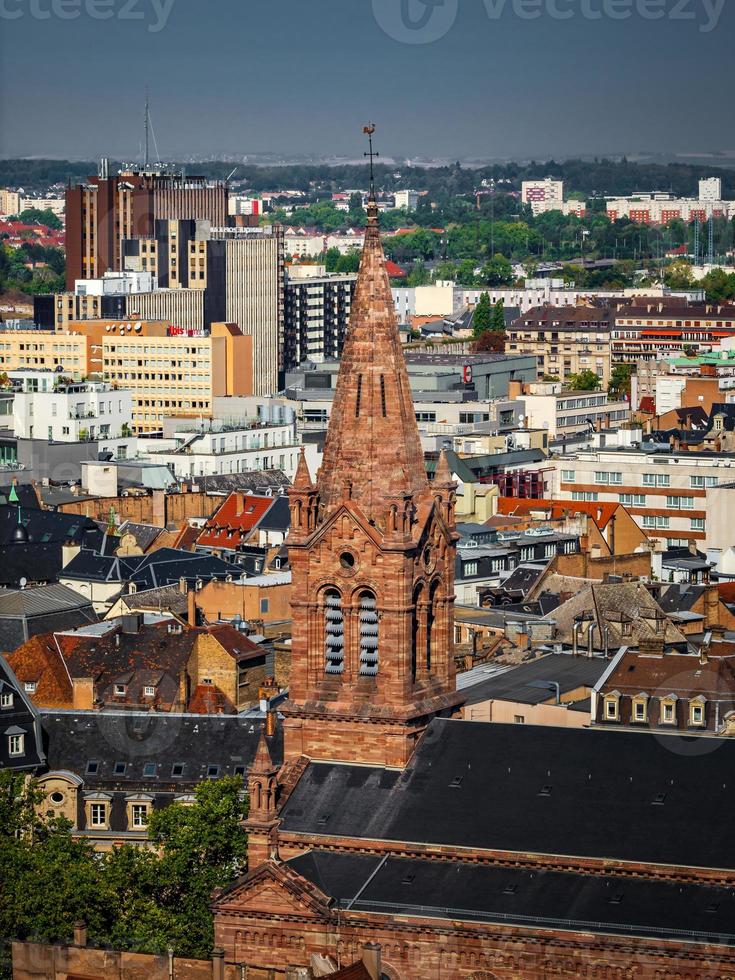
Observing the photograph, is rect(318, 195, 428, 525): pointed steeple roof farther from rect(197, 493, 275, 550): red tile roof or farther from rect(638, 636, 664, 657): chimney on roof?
rect(197, 493, 275, 550): red tile roof

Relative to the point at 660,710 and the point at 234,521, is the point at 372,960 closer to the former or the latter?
the point at 660,710

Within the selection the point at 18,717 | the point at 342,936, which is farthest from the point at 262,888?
the point at 18,717

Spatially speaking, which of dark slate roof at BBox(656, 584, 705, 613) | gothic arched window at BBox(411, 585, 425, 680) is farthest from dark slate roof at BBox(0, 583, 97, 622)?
gothic arched window at BBox(411, 585, 425, 680)

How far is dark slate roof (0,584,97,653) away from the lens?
443ft

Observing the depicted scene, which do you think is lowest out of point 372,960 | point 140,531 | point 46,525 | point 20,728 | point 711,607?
point 140,531

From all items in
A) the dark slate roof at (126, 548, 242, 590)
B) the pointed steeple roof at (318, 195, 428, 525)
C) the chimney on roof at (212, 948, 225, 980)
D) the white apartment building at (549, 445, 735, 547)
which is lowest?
the white apartment building at (549, 445, 735, 547)

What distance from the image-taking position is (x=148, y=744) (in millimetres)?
109875

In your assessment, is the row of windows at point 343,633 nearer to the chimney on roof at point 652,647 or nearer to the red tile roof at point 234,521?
the chimney on roof at point 652,647

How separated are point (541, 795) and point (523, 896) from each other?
373cm

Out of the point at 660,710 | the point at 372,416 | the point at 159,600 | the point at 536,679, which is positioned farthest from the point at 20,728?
the point at 159,600

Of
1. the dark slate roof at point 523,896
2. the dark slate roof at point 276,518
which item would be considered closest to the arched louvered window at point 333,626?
the dark slate roof at point 523,896

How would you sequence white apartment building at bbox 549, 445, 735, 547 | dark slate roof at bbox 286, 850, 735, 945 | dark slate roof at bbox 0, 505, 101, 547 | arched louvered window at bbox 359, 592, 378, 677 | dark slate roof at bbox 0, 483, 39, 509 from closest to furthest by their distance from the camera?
dark slate roof at bbox 286, 850, 735, 945, arched louvered window at bbox 359, 592, 378, 677, dark slate roof at bbox 0, 505, 101, 547, dark slate roof at bbox 0, 483, 39, 509, white apartment building at bbox 549, 445, 735, 547

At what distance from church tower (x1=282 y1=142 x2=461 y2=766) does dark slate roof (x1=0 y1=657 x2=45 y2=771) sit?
79.0ft

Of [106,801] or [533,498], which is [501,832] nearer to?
[106,801]
